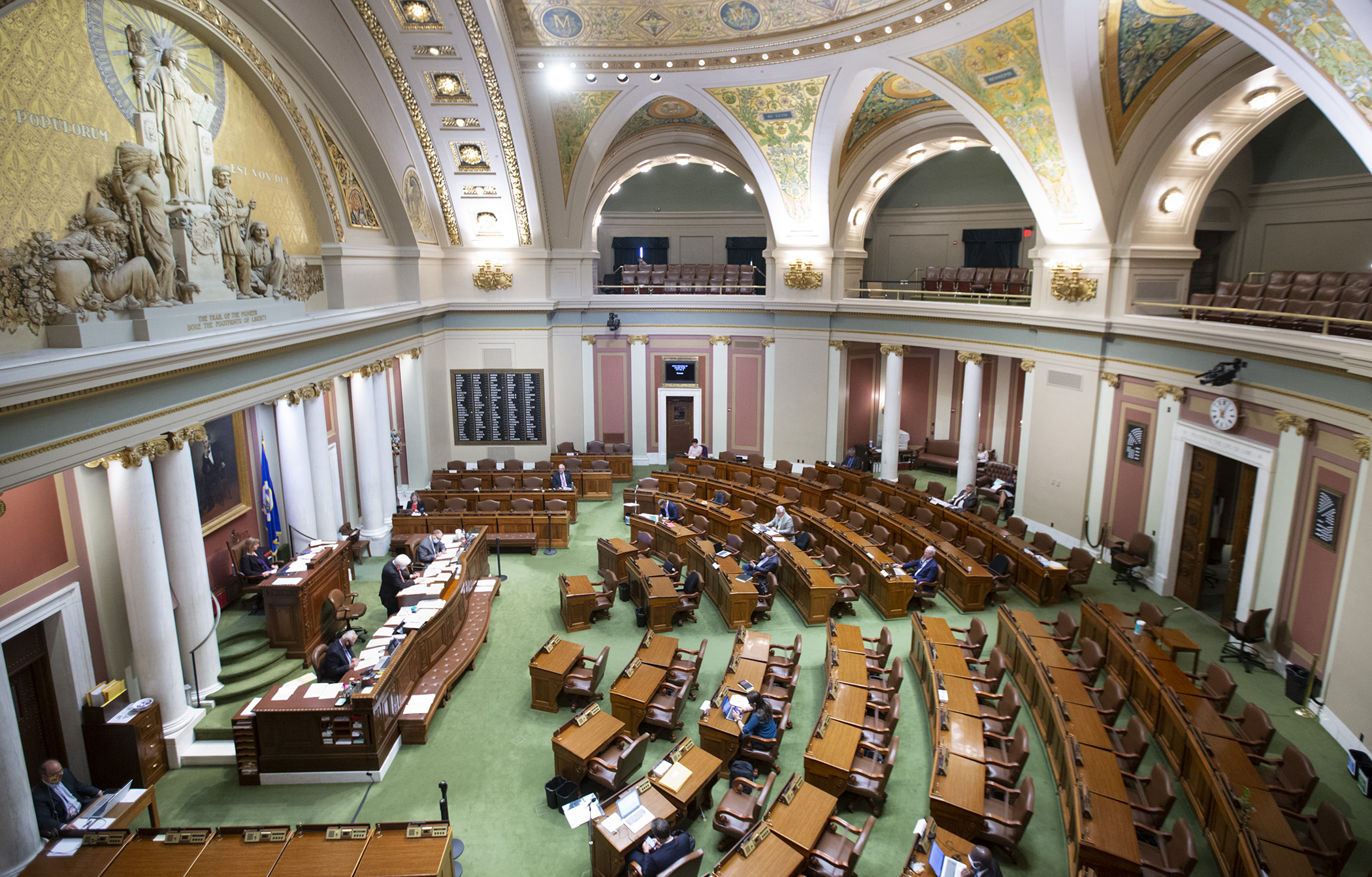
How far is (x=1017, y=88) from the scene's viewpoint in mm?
13219

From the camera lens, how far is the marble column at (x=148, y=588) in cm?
825

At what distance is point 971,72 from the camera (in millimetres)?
13664

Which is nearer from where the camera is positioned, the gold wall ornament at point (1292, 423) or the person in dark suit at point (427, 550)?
the gold wall ornament at point (1292, 423)

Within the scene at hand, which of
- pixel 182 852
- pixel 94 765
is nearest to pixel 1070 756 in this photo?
pixel 182 852

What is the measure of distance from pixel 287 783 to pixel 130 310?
5.63 m

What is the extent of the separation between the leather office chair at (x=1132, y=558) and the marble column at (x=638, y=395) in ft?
41.1

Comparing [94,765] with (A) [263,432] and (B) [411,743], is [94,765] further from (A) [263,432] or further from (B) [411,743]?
(A) [263,432]

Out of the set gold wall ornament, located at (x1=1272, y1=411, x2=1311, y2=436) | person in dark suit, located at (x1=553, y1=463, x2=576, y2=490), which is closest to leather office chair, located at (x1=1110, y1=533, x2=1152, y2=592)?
gold wall ornament, located at (x1=1272, y1=411, x2=1311, y2=436)

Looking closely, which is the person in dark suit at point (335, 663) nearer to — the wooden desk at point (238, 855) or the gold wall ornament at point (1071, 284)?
the wooden desk at point (238, 855)

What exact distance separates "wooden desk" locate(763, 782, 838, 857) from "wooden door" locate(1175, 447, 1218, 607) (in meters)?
9.18

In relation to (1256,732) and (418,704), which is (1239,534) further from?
(418,704)

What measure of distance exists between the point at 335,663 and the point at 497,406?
11.9 m

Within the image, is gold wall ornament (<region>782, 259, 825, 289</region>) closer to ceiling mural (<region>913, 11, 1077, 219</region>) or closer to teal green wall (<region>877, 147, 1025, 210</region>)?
teal green wall (<region>877, 147, 1025, 210</region>)

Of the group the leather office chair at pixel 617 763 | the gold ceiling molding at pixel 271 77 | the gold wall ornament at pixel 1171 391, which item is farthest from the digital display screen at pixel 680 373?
the leather office chair at pixel 617 763
